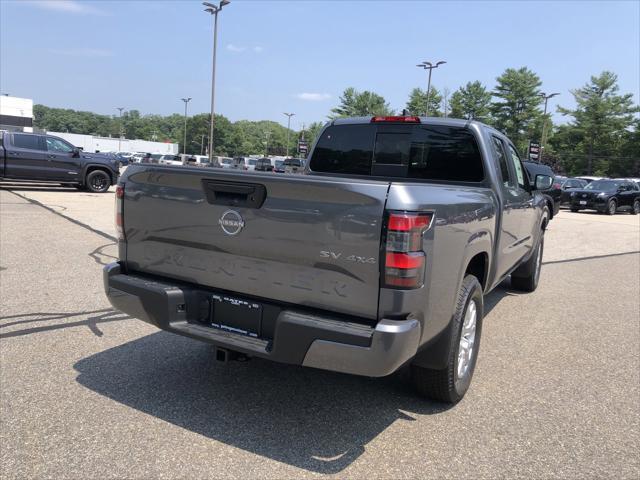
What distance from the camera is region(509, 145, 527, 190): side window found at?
17.9 feet

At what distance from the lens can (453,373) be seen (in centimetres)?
338

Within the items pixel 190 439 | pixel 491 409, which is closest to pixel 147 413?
pixel 190 439

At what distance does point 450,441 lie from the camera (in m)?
3.10

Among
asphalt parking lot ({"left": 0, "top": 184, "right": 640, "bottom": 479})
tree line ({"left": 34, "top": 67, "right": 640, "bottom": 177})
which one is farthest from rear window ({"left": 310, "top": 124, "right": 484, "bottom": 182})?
tree line ({"left": 34, "top": 67, "right": 640, "bottom": 177})

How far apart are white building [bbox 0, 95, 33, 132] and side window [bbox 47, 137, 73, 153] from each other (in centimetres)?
Result: 8337

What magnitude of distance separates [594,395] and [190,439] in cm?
289

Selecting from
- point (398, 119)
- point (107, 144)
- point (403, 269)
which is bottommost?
point (403, 269)

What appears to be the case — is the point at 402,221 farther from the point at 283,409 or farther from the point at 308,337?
the point at 283,409

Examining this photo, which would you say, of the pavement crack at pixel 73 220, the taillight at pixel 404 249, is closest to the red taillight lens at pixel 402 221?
the taillight at pixel 404 249

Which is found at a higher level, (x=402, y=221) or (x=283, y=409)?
(x=402, y=221)

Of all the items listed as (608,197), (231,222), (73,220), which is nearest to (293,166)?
(73,220)

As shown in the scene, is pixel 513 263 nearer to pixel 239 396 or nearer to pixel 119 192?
pixel 239 396

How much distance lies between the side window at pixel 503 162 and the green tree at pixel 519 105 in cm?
6446

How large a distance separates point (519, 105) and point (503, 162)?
67587mm
